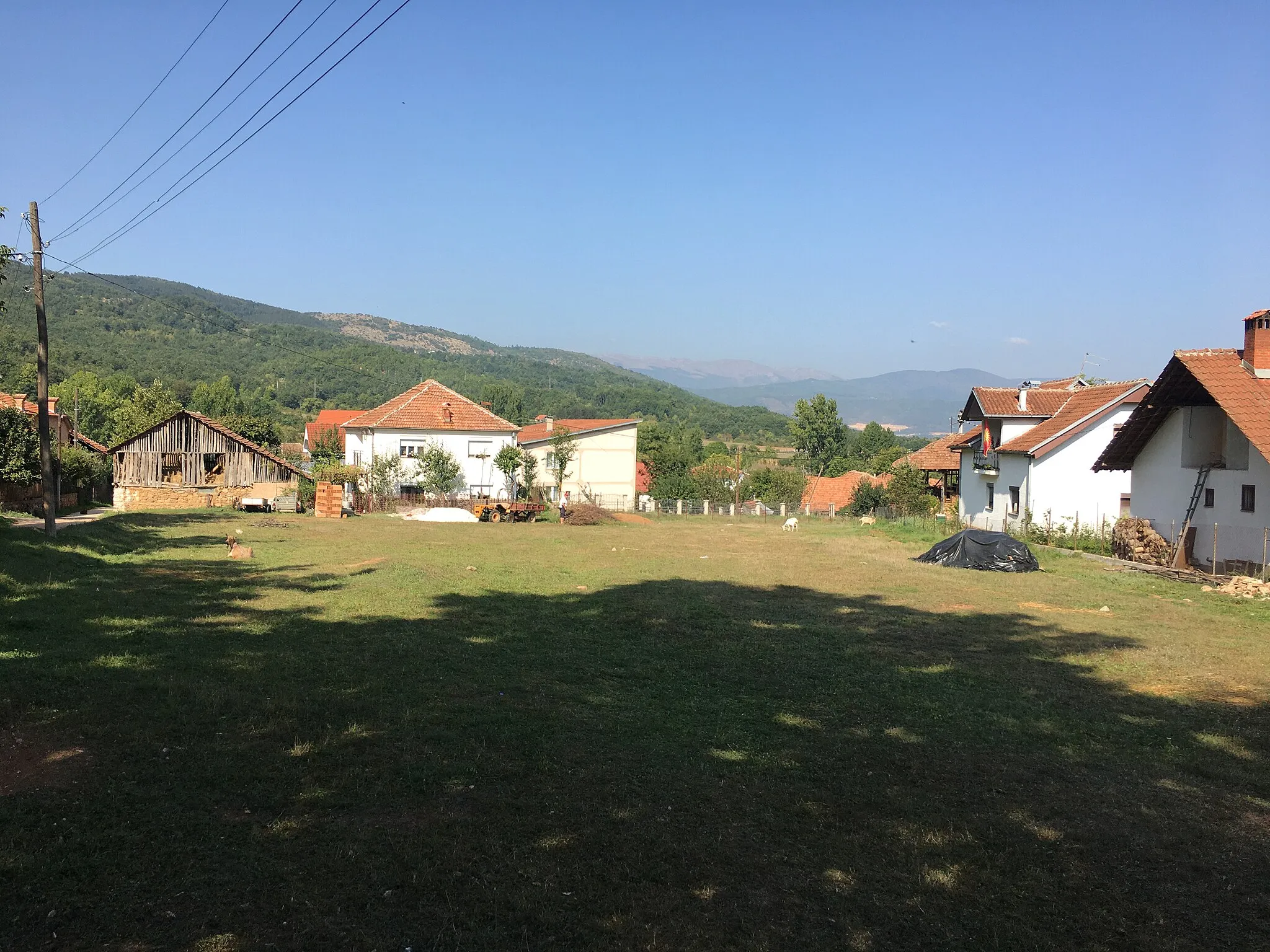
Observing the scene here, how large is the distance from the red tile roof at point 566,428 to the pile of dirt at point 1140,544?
32.7 metres

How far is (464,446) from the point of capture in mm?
51125

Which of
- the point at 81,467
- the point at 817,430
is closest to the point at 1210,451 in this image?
the point at 81,467

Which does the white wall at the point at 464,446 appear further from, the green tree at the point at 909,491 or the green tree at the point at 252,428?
the green tree at the point at 909,491

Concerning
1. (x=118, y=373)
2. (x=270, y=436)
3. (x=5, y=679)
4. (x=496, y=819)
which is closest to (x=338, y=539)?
(x=5, y=679)

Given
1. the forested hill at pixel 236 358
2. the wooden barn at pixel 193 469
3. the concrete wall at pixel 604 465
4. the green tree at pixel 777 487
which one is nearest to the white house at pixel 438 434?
the concrete wall at pixel 604 465

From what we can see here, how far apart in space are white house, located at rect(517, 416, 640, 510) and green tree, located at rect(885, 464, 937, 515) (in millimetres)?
16296

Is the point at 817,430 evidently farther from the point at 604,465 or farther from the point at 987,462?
the point at 987,462

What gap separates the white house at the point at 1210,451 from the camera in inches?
885

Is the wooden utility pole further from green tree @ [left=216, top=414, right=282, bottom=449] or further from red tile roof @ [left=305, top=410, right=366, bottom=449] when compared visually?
red tile roof @ [left=305, top=410, right=366, bottom=449]

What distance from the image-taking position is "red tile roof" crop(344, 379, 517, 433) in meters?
50.4

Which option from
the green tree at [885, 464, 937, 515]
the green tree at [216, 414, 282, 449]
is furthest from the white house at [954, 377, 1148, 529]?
the green tree at [216, 414, 282, 449]

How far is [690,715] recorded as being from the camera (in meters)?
8.95

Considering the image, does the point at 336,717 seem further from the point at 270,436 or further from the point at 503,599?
the point at 270,436

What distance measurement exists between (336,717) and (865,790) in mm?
4755
